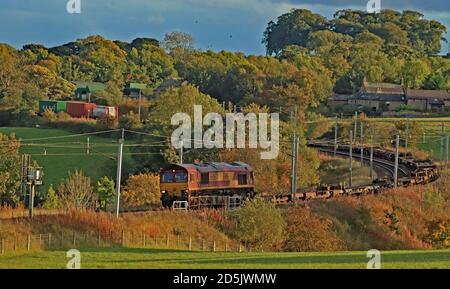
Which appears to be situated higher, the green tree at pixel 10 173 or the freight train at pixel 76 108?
the freight train at pixel 76 108

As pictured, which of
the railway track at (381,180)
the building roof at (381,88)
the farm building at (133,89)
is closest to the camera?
the railway track at (381,180)

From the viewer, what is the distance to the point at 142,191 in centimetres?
5775

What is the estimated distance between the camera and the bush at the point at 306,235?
3916 cm

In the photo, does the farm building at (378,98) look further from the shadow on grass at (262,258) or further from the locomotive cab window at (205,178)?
the shadow on grass at (262,258)

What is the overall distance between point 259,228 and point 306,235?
248cm

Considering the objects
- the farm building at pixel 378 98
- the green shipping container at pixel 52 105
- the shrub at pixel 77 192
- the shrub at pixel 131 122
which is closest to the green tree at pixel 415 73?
the farm building at pixel 378 98

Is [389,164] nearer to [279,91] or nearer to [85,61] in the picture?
[279,91]

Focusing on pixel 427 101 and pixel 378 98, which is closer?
pixel 427 101

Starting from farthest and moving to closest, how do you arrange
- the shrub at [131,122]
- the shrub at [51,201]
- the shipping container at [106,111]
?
1. the shipping container at [106,111]
2. the shrub at [131,122]
3. the shrub at [51,201]

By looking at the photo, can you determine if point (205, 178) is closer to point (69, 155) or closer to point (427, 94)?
point (69, 155)

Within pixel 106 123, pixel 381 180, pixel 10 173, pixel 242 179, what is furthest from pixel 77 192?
pixel 106 123

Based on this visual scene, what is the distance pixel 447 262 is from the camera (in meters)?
25.4

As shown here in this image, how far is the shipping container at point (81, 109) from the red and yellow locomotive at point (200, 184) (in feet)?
157

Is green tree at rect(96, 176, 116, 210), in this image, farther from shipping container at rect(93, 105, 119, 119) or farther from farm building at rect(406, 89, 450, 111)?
farm building at rect(406, 89, 450, 111)
